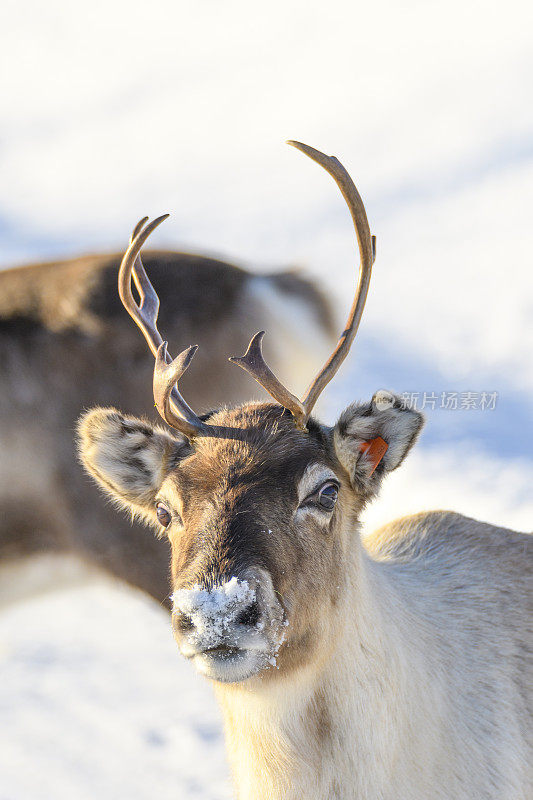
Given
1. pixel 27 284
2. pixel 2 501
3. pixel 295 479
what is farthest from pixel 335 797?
pixel 27 284

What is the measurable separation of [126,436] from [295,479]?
80cm

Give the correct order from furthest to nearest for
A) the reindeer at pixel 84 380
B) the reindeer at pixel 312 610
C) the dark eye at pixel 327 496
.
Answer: the reindeer at pixel 84 380, the dark eye at pixel 327 496, the reindeer at pixel 312 610

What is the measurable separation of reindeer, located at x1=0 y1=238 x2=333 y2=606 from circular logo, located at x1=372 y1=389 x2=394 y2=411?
2298 millimetres

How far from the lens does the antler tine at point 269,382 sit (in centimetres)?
298

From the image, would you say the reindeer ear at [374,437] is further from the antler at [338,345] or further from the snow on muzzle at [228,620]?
the snow on muzzle at [228,620]

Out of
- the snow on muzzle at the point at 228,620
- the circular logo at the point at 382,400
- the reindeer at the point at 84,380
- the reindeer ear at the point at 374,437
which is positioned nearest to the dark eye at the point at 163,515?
the snow on muzzle at the point at 228,620

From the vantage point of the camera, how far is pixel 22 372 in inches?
213

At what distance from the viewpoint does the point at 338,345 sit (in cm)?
313

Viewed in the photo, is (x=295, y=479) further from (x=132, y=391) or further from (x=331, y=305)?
(x=331, y=305)

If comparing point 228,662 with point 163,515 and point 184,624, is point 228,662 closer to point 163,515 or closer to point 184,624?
point 184,624

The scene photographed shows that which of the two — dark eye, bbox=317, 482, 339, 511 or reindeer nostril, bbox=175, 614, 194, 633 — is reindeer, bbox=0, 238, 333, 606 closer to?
dark eye, bbox=317, 482, 339, 511

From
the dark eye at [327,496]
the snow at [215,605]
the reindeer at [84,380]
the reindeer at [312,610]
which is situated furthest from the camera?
the reindeer at [84,380]

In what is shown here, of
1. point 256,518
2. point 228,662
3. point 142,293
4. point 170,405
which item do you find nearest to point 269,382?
point 170,405

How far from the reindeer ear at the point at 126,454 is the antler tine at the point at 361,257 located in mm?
575
